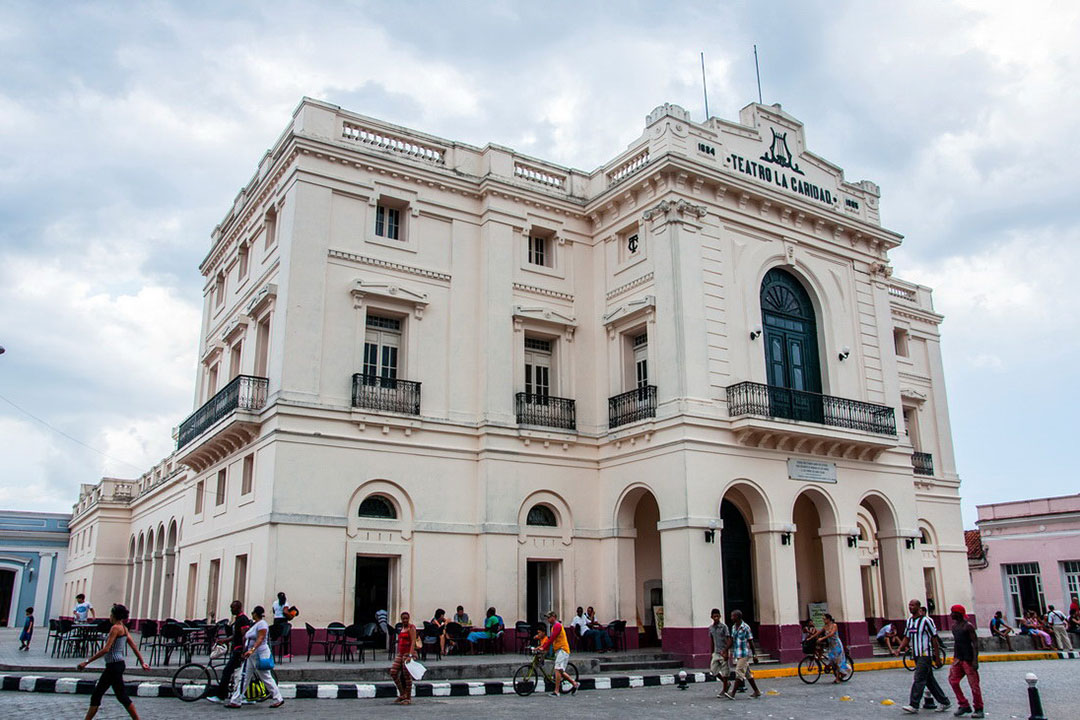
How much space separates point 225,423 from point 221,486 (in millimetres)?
2612

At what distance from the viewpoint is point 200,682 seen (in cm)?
1404

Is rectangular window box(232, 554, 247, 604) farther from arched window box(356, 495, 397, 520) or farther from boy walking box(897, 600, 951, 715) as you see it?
boy walking box(897, 600, 951, 715)

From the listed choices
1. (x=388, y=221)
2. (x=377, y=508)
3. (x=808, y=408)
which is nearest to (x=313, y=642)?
(x=377, y=508)

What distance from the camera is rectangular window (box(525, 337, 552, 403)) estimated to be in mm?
22656

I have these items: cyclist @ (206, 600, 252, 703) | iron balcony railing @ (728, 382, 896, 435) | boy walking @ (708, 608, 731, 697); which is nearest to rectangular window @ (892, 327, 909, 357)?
iron balcony railing @ (728, 382, 896, 435)

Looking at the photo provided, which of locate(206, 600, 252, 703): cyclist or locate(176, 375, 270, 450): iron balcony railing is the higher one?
locate(176, 375, 270, 450): iron balcony railing

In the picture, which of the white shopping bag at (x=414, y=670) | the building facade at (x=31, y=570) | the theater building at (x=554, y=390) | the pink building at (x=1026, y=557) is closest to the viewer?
the white shopping bag at (x=414, y=670)

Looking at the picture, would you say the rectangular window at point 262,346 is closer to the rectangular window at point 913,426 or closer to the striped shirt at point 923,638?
the striped shirt at point 923,638

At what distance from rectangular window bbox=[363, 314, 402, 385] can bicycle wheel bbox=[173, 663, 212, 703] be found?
8.00m

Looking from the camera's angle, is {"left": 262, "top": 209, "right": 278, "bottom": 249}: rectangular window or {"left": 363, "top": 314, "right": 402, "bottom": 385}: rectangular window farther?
{"left": 262, "top": 209, "right": 278, "bottom": 249}: rectangular window

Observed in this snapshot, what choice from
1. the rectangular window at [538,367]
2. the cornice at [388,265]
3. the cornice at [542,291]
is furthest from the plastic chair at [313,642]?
the cornice at [542,291]

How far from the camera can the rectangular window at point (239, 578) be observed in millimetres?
19859

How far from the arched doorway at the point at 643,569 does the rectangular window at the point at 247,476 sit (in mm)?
8516

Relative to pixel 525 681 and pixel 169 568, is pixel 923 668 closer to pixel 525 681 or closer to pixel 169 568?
pixel 525 681
